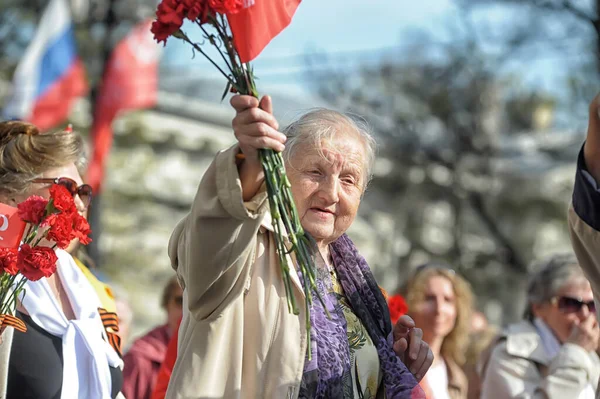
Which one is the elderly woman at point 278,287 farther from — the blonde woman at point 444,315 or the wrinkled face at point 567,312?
the blonde woman at point 444,315

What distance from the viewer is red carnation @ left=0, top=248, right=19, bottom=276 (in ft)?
12.6

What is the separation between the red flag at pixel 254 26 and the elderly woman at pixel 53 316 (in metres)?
1.48

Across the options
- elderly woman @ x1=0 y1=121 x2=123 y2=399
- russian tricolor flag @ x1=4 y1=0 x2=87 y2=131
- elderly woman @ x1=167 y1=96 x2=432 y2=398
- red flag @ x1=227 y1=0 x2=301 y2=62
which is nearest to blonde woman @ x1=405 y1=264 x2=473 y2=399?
elderly woman @ x1=0 y1=121 x2=123 y2=399

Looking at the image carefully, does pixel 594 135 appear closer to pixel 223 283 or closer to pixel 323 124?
pixel 323 124

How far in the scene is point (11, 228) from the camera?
4.05 m

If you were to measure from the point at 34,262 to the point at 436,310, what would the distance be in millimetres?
3317

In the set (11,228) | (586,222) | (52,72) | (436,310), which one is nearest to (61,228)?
(11,228)

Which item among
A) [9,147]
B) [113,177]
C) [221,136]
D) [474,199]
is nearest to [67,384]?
[9,147]

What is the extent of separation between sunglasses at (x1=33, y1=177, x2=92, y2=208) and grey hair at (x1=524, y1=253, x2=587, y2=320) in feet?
8.99

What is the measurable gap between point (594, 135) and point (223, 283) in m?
1.20

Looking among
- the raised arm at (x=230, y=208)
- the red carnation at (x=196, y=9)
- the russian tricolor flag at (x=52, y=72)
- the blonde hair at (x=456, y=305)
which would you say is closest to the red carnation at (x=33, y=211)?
the raised arm at (x=230, y=208)

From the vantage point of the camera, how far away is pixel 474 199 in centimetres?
1789

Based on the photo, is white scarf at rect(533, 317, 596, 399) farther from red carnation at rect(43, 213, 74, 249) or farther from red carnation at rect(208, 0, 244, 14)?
red carnation at rect(208, 0, 244, 14)

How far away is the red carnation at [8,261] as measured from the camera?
12.6 ft
